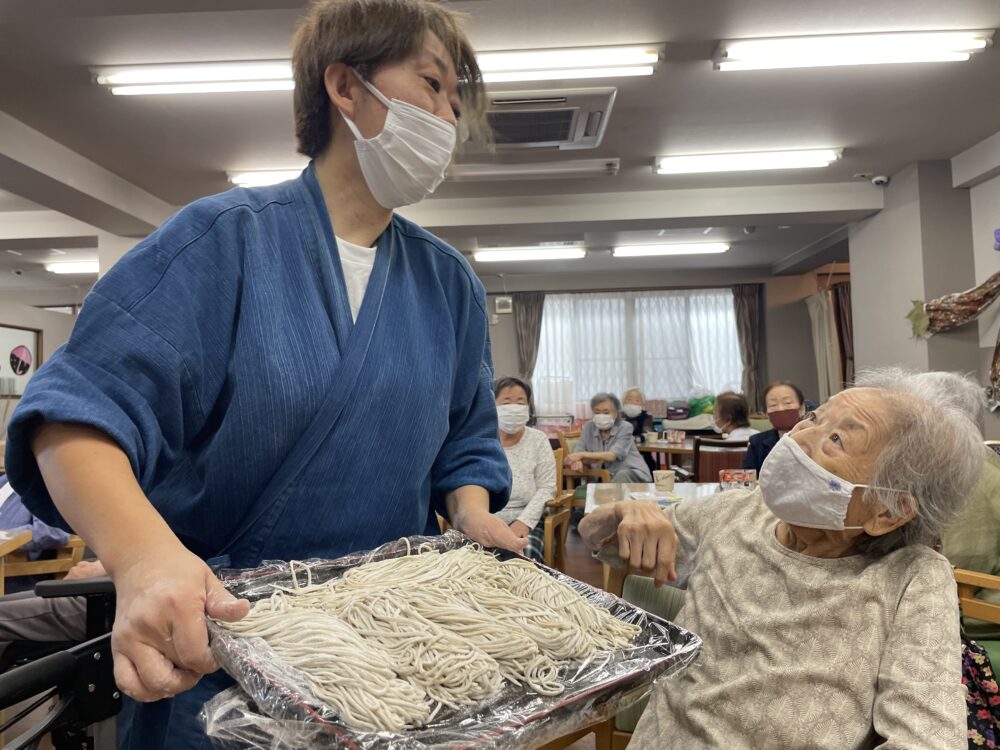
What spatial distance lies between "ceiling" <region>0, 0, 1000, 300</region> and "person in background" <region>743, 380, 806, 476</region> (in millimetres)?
2009

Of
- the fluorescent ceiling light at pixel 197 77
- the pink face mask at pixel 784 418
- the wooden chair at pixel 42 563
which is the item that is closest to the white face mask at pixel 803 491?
the wooden chair at pixel 42 563

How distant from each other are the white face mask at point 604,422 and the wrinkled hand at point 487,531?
16.7 ft

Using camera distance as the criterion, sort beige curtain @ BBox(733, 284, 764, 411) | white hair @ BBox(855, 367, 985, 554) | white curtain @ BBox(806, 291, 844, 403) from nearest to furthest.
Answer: white hair @ BBox(855, 367, 985, 554) → white curtain @ BBox(806, 291, 844, 403) → beige curtain @ BBox(733, 284, 764, 411)

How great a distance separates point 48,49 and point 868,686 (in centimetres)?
453

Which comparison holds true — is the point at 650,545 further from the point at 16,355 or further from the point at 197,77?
the point at 16,355

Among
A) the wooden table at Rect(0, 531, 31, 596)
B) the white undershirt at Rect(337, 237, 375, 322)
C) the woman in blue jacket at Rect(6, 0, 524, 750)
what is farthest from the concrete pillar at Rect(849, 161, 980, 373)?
the wooden table at Rect(0, 531, 31, 596)

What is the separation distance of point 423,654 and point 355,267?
1.65 feet

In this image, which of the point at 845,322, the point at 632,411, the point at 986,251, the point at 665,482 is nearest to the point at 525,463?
the point at 665,482

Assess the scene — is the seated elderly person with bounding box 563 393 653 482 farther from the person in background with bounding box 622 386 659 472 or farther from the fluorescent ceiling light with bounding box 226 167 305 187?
the fluorescent ceiling light with bounding box 226 167 305 187

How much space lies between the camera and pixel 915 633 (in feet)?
3.52

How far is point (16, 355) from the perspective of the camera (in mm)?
8102

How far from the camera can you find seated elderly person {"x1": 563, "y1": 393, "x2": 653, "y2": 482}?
17.7 ft

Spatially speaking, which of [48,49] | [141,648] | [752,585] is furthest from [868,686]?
[48,49]

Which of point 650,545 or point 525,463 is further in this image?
point 525,463
